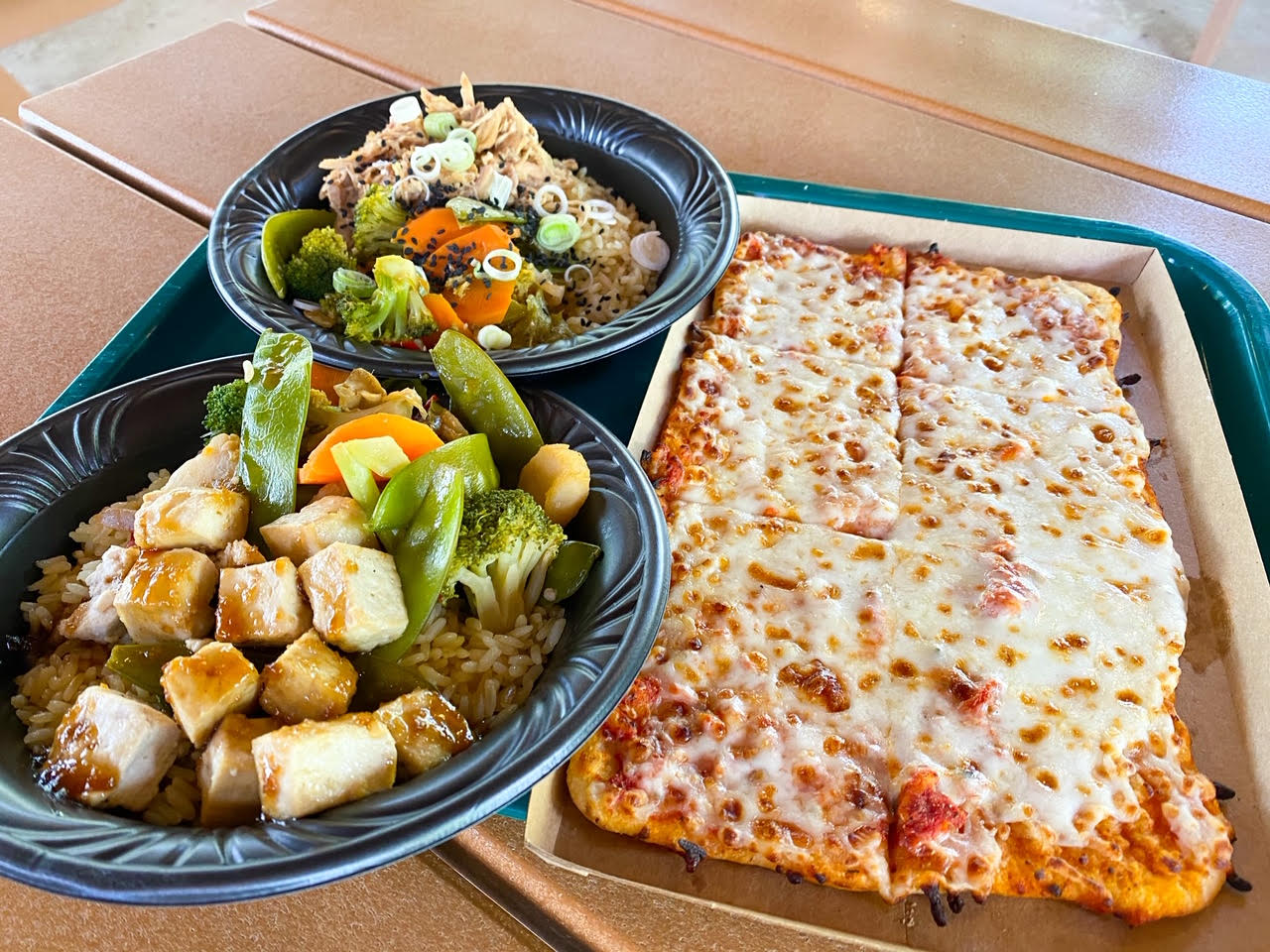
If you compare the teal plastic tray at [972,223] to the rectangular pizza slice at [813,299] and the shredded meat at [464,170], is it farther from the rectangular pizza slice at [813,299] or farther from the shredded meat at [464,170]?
the shredded meat at [464,170]

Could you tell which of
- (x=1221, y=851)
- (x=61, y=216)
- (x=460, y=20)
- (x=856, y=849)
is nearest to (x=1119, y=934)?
(x=1221, y=851)

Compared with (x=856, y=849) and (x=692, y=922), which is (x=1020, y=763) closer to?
(x=856, y=849)

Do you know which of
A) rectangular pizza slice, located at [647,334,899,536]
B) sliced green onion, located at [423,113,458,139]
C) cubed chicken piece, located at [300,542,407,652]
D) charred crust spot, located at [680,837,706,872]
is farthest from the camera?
sliced green onion, located at [423,113,458,139]

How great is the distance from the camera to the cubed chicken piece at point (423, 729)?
132 centimetres

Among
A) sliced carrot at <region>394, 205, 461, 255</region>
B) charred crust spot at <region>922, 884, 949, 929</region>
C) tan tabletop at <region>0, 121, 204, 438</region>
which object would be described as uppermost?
sliced carrot at <region>394, 205, 461, 255</region>

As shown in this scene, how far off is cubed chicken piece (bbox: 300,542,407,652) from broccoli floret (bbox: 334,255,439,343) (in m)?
0.88

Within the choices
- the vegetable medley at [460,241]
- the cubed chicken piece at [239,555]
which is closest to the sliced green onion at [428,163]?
the vegetable medley at [460,241]

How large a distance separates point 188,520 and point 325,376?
2.33 ft

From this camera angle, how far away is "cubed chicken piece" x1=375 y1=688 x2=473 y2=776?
1.32m

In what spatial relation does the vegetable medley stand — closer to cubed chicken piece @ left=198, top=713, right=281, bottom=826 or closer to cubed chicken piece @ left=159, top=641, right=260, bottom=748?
cubed chicken piece @ left=159, top=641, right=260, bottom=748

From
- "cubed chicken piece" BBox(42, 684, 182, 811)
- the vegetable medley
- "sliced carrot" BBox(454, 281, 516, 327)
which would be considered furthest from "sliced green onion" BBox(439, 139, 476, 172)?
"cubed chicken piece" BBox(42, 684, 182, 811)

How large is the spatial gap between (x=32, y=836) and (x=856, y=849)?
1272 millimetres

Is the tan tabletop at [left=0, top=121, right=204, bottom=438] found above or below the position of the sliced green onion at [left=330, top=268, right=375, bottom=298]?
below

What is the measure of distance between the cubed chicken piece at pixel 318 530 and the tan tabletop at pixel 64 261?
4.16 feet
